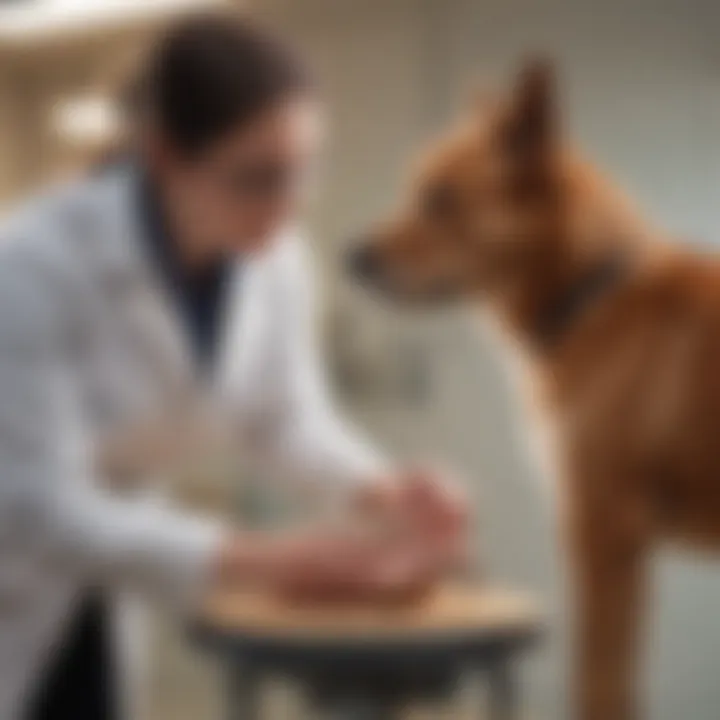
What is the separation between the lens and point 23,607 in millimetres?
812

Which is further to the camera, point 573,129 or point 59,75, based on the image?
point 59,75

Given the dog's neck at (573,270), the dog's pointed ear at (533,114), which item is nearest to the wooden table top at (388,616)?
the dog's neck at (573,270)

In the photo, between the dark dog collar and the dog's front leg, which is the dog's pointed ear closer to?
the dark dog collar

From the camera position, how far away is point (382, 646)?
77cm

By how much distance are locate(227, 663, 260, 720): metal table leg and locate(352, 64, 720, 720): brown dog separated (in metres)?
0.18

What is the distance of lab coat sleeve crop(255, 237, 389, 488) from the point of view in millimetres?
803

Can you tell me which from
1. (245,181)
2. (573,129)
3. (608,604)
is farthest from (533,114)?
(608,604)

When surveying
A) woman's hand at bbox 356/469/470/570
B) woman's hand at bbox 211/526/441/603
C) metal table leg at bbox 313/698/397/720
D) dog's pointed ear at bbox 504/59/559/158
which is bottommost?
metal table leg at bbox 313/698/397/720

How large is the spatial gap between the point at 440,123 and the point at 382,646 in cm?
29

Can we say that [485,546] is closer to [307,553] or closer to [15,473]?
[307,553]

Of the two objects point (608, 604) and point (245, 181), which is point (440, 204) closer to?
point (245, 181)

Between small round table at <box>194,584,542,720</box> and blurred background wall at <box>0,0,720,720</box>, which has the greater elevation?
blurred background wall at <box>0,0,720,720</box>

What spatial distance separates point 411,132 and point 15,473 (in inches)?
11.4

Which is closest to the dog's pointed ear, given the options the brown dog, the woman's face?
the brown dog
